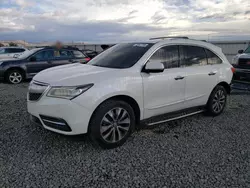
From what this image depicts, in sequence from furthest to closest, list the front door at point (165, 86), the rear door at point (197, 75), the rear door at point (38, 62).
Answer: the rear door at point (38, 62)
the rear door at point (197, 75)
the front door at point (165, 86)

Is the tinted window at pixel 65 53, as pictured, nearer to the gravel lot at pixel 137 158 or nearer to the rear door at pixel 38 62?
the rear door at pixel 38 62

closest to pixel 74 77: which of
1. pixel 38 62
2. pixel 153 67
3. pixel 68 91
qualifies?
pixel 68 91

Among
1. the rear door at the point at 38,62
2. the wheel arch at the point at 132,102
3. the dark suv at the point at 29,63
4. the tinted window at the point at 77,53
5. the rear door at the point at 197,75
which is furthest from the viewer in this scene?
the tinted window at the point at 77,53

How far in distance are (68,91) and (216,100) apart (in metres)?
3.35

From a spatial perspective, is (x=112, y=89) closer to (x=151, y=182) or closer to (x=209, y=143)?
(x=151, y=182)

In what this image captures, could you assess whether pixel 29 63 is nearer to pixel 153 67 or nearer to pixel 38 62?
pixel 38 62

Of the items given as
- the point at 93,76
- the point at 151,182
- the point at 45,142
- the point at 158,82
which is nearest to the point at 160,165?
the point at 151,182

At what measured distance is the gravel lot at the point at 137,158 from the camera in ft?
8.20

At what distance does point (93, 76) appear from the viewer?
→ 3.08 m

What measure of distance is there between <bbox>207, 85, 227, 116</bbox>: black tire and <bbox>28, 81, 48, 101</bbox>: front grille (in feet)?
11.1

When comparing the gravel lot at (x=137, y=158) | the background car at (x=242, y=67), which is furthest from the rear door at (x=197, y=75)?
the background car at (x=242, y=67)

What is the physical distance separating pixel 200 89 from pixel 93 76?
7.59ft

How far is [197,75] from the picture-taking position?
13.4ft

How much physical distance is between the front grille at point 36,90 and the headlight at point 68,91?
0.21 metres
